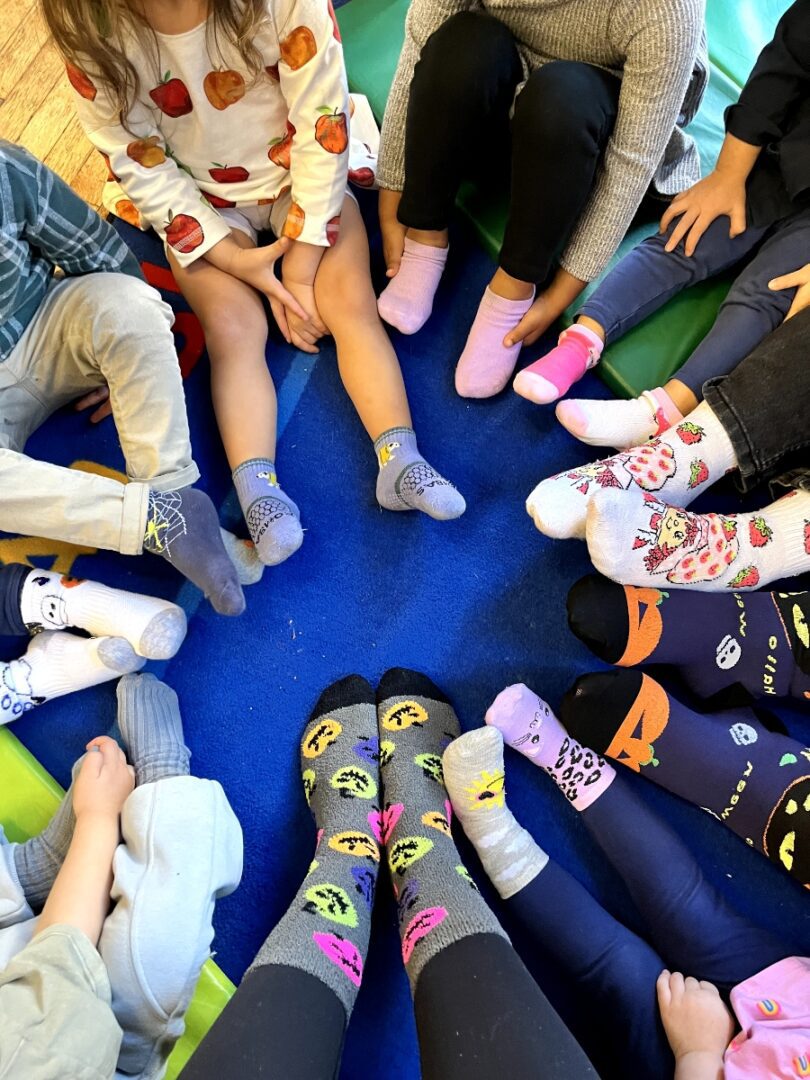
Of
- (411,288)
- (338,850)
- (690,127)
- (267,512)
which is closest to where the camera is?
(338,850)

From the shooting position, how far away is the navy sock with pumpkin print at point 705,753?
2.83 feet

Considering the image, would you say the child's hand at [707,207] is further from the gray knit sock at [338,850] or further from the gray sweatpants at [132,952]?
the gray sweatpants at [132,952]

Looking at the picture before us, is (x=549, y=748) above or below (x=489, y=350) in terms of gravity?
below

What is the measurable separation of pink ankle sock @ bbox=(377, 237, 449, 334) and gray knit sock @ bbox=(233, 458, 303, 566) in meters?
0.26

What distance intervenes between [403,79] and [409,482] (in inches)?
21.3

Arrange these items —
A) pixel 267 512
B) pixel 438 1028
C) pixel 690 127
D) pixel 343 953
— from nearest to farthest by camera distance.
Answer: pixel 438 1028
pixel 343 953
pixel 267 512
pixel 690 127

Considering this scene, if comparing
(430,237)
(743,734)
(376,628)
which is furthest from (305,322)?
(743,734)

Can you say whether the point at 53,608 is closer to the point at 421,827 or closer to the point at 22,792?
the point at 22,792

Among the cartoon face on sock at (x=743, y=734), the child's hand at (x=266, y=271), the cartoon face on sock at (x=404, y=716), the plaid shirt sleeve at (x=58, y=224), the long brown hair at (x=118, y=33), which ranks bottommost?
the cartoon face on sock at (x=743, y=734)

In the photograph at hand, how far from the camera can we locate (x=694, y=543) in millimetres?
931

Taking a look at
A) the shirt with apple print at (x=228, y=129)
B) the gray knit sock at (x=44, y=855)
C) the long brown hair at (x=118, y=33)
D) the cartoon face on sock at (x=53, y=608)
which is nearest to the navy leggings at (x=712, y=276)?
the shirt with apple print at (x=228, y=129)

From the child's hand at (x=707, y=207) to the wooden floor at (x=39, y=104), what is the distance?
0.87 metres

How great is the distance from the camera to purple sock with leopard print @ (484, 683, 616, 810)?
908 millimetres

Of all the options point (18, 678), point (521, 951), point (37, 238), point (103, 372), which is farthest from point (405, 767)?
point (37, 238)
